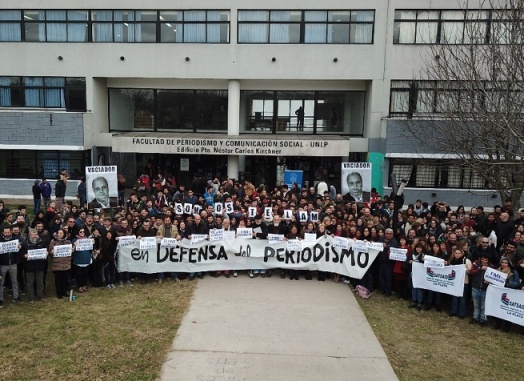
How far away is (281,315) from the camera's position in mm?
9711

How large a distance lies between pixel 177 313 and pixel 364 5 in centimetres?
1794

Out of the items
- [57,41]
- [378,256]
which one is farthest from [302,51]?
[378,256]

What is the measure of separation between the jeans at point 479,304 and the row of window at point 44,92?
65.8 ft

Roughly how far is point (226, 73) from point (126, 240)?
1333 cm

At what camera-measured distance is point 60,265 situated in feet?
33.7

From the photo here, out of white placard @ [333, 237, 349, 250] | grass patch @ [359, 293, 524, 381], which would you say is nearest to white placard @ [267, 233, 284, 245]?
white placard @ [333, 237, 349, 250]

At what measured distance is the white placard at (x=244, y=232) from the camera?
39.4 feet

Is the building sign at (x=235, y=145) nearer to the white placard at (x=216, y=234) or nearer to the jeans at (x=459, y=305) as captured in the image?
the white placard at (x=216, y=234)

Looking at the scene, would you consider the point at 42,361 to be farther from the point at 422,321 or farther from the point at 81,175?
the point at 81,175

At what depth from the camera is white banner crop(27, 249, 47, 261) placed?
390 inches

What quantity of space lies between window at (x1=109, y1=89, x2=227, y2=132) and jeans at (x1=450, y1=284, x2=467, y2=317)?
16.8 meters

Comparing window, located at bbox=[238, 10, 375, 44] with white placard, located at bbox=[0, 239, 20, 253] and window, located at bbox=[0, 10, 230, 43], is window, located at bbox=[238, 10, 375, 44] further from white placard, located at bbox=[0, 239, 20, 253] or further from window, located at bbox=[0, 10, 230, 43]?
white placard, located at bbox=[0, 239, 20, 253]

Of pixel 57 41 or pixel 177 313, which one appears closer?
pixel 177 313

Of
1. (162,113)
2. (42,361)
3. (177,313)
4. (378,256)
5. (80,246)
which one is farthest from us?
(162,113)
